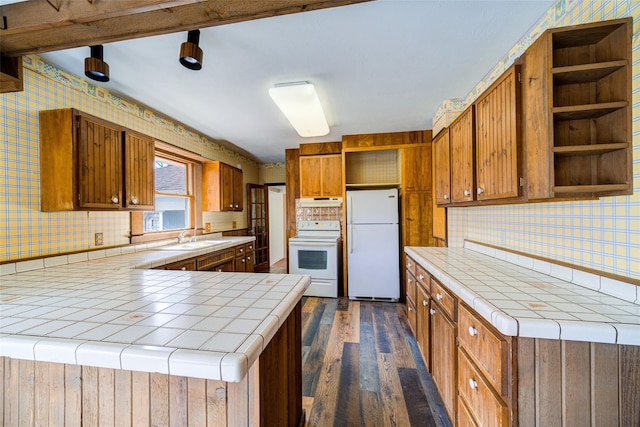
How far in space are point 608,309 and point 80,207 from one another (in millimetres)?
2935

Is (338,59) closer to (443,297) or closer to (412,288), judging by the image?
(443,297)

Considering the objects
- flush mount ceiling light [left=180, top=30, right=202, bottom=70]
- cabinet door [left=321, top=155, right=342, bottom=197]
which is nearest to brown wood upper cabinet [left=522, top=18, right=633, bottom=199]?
flush mount ceiling light [left=180, top=30, right=202, bottom=70]

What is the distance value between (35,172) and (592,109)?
3236 millimetres

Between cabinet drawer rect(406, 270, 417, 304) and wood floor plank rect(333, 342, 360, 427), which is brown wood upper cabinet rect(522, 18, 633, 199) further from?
wood floor plank rect(333, 342, 360, 427)

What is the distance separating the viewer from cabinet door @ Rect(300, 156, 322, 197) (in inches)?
159

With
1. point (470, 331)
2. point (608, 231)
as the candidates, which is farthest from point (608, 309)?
point (470, 331)

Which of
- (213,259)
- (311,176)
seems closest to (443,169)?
(311,176)

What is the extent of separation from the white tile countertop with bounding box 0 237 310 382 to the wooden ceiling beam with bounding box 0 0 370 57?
135cm

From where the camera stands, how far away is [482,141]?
1676mm

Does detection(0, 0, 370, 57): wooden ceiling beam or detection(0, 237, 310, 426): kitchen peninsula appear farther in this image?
detection(0, 0, 370, 57): wooden ceiling beam

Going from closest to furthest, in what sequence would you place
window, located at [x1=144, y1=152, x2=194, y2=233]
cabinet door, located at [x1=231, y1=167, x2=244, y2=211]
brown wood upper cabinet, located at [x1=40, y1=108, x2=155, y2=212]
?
1. brown wood upper cabinet, located at [x1=40, y1=108, x2=155, y2=212]
2. window, located at [x1=144, y1=152, x2=194, y2=233]
3. cabinet door, located at [x1=231, y1=167, x2=244, y2=211]

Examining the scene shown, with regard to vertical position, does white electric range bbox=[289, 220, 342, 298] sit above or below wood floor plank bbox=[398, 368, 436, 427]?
above

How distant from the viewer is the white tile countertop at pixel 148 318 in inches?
27.5

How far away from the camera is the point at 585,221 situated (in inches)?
48.4
